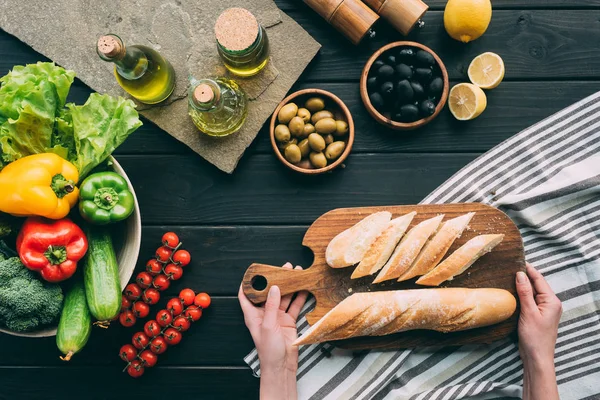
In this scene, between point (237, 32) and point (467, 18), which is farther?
point (467, 18)

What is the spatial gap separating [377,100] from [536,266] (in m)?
0.82

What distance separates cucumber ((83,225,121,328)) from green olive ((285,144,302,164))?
0.64 meters

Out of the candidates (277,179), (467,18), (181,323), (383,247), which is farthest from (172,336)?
(467,18)

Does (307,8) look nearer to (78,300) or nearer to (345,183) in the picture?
(345,183)

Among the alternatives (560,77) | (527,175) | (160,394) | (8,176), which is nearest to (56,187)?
(8,176)

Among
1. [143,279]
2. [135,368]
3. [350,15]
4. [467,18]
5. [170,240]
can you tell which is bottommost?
[135,368]

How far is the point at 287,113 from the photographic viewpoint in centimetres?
165

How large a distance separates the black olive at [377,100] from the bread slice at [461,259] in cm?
55

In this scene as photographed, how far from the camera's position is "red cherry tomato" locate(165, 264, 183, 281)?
172 centimetres

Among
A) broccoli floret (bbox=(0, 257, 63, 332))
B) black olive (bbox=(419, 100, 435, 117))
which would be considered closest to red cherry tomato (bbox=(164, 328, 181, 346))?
broccoli floret (bbox=(0, 257, 63, 332))

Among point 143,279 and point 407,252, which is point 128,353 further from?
point 407,252

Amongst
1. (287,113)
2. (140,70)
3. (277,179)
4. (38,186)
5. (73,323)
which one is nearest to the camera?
(38,186)

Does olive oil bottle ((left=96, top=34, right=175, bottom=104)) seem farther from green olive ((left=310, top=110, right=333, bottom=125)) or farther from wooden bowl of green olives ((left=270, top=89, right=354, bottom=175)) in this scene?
green olive ((left=310, top=110, right=333, bottom=125))

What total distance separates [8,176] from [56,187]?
0.13 metres
